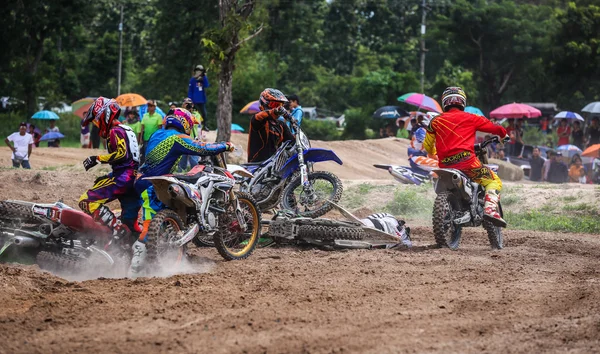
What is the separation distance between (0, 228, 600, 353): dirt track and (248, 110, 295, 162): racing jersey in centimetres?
273

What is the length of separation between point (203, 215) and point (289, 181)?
2.85 meters

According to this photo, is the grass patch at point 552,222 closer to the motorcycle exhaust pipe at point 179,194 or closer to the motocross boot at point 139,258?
the motorcycle exhaust pipe at point 179,194

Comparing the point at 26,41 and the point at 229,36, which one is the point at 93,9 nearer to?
the point at 26,41

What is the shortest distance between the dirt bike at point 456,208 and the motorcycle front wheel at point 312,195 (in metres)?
1.54

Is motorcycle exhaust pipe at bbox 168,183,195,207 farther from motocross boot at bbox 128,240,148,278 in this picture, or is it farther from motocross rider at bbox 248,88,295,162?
motocross rider at bbox 248,88,295,162

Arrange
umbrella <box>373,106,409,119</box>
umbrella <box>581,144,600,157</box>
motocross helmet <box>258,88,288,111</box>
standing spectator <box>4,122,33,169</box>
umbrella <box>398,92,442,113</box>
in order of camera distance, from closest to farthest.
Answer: motocross helmet <box>258,88,288,111</box>, standing spectator <box>4,122,33,169</box>, umbrella <box>581,144,600,157</box>, umbrella <box>398,92,442,113</box>, umbrella <box>373,106,409,119</box>

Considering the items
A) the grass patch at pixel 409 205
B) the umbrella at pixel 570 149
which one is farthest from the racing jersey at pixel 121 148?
the umbrella at pixel 570 149

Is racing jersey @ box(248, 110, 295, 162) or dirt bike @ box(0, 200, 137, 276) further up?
racing jersey @ box(248, 110, 295, 162)

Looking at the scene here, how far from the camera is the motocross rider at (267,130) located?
12.2 metres

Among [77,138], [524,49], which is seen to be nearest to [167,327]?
[77,138]

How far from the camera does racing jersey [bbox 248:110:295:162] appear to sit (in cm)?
1224

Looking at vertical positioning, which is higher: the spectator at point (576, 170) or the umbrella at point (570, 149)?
the umbrella at point (570, 149)

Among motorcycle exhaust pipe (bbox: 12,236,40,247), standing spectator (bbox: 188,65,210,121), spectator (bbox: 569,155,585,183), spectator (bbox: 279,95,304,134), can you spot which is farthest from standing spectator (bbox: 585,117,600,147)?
motorcycle exhaust pipe (bbox: 12,236,40,247)

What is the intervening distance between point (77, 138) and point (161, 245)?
3067 centimetres
